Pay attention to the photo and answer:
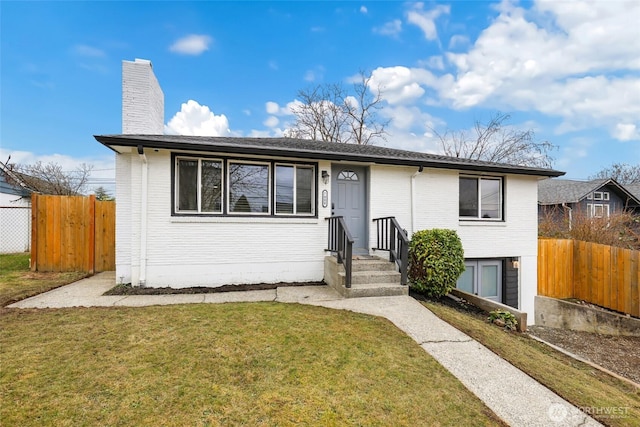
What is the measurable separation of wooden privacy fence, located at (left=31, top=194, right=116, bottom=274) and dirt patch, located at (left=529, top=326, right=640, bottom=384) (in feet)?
36.2

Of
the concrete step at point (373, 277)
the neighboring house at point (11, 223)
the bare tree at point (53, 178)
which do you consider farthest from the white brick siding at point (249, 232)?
the bare tree at point (53, 178)

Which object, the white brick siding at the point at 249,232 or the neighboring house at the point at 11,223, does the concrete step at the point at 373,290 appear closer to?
the white brick siding at the point at 249,232

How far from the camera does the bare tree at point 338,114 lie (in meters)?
20.4

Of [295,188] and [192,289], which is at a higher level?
[295,188]

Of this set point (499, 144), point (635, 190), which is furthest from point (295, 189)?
point (635, 190)

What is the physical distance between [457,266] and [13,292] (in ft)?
27.9

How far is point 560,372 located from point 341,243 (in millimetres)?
3719

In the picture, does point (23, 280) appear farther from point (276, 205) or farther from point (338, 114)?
point (338, 114)

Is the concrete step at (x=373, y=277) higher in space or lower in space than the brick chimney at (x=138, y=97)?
lower

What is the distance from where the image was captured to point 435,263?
563 cm

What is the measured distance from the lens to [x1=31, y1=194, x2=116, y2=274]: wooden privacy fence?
7266 mm

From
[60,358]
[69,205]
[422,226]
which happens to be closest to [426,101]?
[422,226]

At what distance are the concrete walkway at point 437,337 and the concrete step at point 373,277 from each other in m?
0.44

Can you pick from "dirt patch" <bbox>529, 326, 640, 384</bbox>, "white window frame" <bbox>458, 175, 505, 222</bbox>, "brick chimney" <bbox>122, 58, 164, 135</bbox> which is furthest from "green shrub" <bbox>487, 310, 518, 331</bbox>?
"brick chimney" <bbox>122, 58, 164, 135</bbox>
